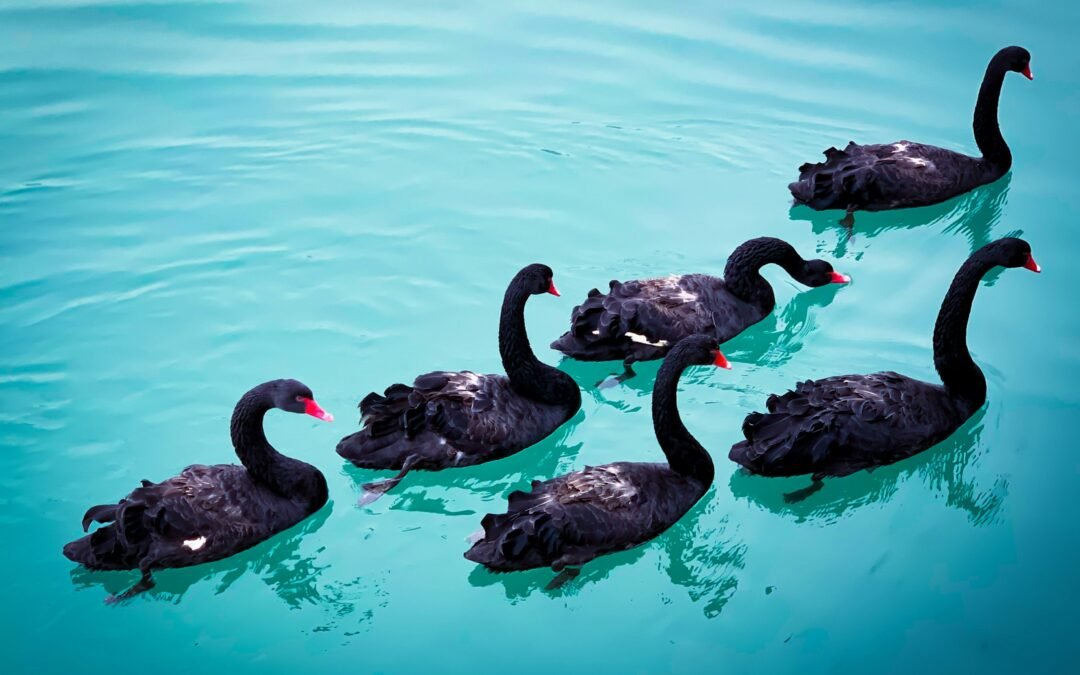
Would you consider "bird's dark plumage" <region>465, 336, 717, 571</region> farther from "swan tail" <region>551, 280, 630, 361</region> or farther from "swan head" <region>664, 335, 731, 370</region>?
"swan tail" <region>551, 280, 630, 361</region>

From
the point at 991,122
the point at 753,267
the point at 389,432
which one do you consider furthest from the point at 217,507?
the point at 991,122

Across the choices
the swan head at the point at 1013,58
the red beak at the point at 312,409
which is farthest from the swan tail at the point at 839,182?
the red beak at the point at 312,409

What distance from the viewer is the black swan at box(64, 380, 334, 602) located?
493cm

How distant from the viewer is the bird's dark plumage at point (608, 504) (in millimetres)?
4840

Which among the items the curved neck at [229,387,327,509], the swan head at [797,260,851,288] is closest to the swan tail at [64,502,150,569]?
the curved neck at [229,387,327,509]

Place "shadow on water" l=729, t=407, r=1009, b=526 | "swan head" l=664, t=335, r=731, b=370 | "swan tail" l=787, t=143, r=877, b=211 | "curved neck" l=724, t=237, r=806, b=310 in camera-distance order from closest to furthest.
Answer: "swan head" l=664, t=335, r=731, b=370 → "shadow on water" l=729, t=407, r=1009, b=526 → "curved neck" l=724, t=237, r=806, b=310 → "swan tail" l=787, t=143, r=877, b=211

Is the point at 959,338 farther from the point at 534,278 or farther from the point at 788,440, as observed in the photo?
the point at 534,278

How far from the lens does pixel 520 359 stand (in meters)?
5.81

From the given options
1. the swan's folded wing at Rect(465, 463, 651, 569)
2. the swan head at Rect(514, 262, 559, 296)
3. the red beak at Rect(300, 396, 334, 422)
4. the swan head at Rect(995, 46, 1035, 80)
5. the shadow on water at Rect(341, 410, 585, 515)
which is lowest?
the shadow on water at Rect(341, 410, 585, 515)

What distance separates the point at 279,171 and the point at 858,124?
4.36 meters

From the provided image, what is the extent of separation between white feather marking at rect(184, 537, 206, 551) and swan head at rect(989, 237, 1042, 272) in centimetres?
379

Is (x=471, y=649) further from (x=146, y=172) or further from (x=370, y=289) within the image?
(x=146, y=172)

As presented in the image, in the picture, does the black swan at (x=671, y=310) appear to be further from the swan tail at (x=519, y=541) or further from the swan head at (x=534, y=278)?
the swan tail at (x=519, y=541)

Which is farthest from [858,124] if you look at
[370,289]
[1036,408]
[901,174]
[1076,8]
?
[370,289]
